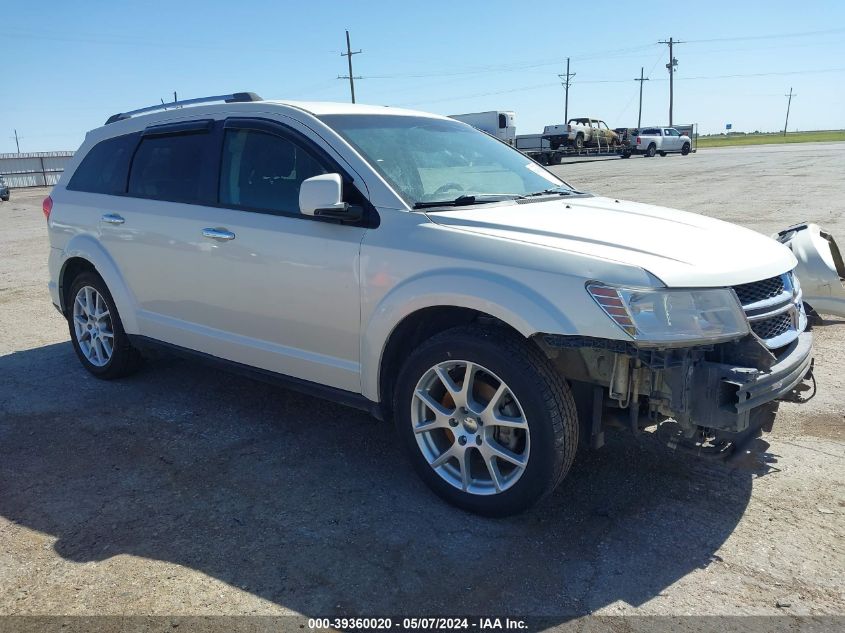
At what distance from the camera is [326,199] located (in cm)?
354

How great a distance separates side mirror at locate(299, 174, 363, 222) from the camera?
11.6 ft

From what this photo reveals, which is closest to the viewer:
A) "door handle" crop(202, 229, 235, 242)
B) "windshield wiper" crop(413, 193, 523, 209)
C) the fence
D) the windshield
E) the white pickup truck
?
"windshield wiper" crop(413, 193, 523, 209)

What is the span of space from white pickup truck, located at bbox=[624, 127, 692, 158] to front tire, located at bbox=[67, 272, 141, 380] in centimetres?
4437

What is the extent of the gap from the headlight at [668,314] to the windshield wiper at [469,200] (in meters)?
1.09

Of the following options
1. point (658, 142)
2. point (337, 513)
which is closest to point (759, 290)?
point (337, 513)

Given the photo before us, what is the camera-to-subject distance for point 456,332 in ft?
11.1

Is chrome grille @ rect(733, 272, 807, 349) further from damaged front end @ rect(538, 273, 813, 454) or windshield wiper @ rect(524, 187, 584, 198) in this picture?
windshield wiper @ rect(524, 187, 584, 198)

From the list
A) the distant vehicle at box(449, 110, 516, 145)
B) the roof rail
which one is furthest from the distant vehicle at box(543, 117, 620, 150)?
the roof rail

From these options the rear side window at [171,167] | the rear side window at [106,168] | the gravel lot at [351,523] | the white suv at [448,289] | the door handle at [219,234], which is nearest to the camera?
the gravel lot at [351,523]

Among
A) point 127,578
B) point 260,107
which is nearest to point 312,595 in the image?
point 127,578

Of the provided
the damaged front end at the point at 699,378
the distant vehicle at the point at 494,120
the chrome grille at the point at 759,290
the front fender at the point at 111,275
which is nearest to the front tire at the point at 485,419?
the damaged front end at the point at 699,378

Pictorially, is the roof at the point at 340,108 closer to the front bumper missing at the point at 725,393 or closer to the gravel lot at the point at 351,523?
the gravel lot at the point at 351,523

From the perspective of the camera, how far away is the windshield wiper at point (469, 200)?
3.73 m

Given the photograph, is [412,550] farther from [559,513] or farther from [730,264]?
[730,264]
